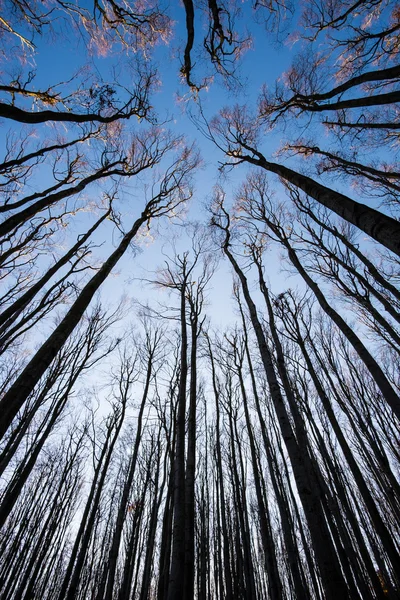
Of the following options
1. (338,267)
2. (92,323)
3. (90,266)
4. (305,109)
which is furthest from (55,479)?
(305,109)

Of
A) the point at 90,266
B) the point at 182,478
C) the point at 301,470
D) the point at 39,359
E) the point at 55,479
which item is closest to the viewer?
the point at 39,359

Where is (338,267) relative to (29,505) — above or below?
above

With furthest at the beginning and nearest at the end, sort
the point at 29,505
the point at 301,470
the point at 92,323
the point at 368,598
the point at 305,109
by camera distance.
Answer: the point at 29,505, the point at 92,323, the point at 368,598, the point at 305,109, the point at 301,470

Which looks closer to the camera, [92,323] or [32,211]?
[32,211]

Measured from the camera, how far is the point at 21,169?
26.9 feet

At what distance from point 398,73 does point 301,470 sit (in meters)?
6.86

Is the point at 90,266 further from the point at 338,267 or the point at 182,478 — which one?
the point at 338,267

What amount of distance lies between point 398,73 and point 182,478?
883 cm

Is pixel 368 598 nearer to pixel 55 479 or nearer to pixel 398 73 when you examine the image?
pixel 398 73

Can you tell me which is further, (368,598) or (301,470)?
(368,598)

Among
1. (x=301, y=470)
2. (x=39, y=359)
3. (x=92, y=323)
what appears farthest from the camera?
(x=92, y=323)

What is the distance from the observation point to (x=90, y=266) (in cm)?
1062

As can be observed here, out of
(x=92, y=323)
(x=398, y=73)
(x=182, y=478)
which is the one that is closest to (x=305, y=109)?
(x=398, y=73)

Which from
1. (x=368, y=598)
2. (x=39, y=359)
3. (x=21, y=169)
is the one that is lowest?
(x=368, y=598)
